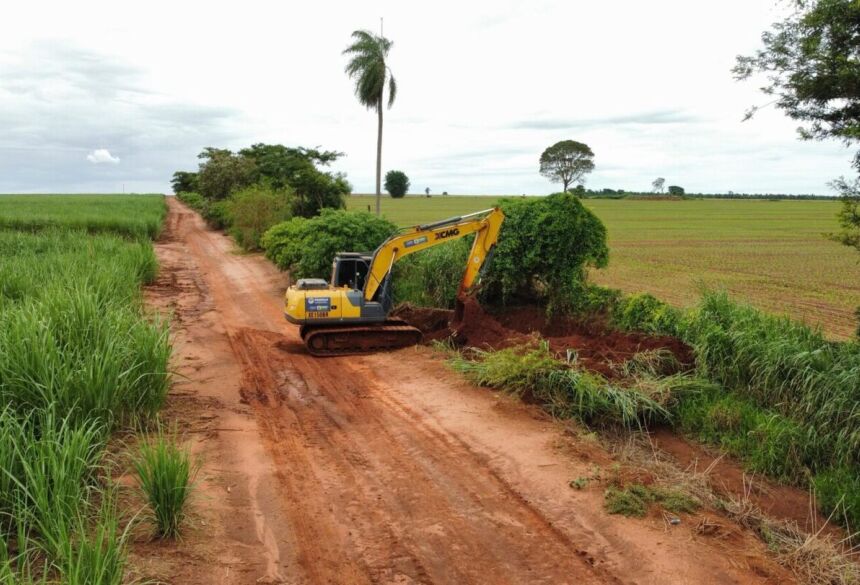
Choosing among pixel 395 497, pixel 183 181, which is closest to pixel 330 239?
pixel 395 497

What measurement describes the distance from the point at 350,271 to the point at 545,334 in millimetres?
4028

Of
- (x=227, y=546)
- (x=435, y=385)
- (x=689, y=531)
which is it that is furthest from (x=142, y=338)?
(x=689, y=531)

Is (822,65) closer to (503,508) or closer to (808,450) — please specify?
(808,450)

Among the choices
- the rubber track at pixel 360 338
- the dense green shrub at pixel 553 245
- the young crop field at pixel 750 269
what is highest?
the dense green shrub at pixel 553 245

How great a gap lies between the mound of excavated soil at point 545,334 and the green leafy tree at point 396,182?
9893 centimetres

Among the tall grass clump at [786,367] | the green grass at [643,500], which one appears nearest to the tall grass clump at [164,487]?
the green grass at [643,500]

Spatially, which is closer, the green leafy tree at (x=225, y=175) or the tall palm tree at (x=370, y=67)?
the tall palm tree at (x=370, y=67)

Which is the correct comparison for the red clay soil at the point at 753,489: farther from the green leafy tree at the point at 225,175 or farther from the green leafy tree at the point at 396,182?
the green leafy tree at the point at 396,182

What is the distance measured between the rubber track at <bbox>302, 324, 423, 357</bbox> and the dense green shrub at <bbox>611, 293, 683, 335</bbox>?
3.74 m

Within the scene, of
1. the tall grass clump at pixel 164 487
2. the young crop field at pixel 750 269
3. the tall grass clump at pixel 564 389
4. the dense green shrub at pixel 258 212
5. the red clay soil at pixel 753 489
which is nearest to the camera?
the tall grass clump at pixel 164 487

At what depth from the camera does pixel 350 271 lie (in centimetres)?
1268

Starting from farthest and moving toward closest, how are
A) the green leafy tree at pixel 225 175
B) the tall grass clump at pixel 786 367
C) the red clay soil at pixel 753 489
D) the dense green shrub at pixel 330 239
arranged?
1. the green leafy tree at pixel 225 175
2. the dense green shrub at pixel 330 239
3. the tall grass clump at pixel 786 367
4. the red clay soil at pixel 753 489

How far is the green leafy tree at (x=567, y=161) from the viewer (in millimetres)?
80688

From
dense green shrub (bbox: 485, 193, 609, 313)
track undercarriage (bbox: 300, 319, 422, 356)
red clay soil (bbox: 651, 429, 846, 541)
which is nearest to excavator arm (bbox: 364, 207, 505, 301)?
track undercarriage (bbox: 300, 319, 422, 356)
